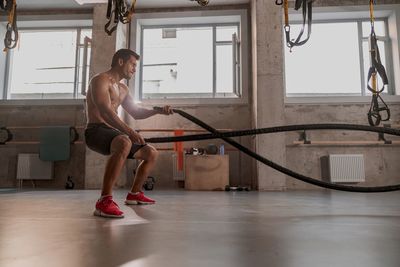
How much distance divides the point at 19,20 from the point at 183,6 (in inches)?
158

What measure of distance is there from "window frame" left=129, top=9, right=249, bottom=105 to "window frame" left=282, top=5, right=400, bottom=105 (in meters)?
1.05

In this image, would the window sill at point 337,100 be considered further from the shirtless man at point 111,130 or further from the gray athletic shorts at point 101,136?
the gray athletic shorts at point 101,136

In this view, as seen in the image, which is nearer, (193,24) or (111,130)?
(111,130)

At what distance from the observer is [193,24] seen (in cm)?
709

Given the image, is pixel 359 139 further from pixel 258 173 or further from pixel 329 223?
pixel 329 223

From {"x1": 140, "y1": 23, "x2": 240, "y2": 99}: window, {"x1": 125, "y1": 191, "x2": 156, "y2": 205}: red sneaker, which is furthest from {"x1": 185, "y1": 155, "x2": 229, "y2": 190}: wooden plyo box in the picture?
{"x1": 125, "y1": 191, "x2": 156, "y2": 205}: red sneaker

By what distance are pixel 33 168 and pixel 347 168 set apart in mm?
6335

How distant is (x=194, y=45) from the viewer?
7047 millimetres

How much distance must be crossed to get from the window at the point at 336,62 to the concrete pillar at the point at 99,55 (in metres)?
3.65

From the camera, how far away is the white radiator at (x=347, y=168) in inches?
220

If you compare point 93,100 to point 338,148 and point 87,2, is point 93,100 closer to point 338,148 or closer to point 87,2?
point 338,148

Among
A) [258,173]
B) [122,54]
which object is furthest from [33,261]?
[258,173]

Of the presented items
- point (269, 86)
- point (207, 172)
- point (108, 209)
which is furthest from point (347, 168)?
point (108, 209)

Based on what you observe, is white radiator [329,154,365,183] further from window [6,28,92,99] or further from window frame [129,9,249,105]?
window [6,28,92,99]
